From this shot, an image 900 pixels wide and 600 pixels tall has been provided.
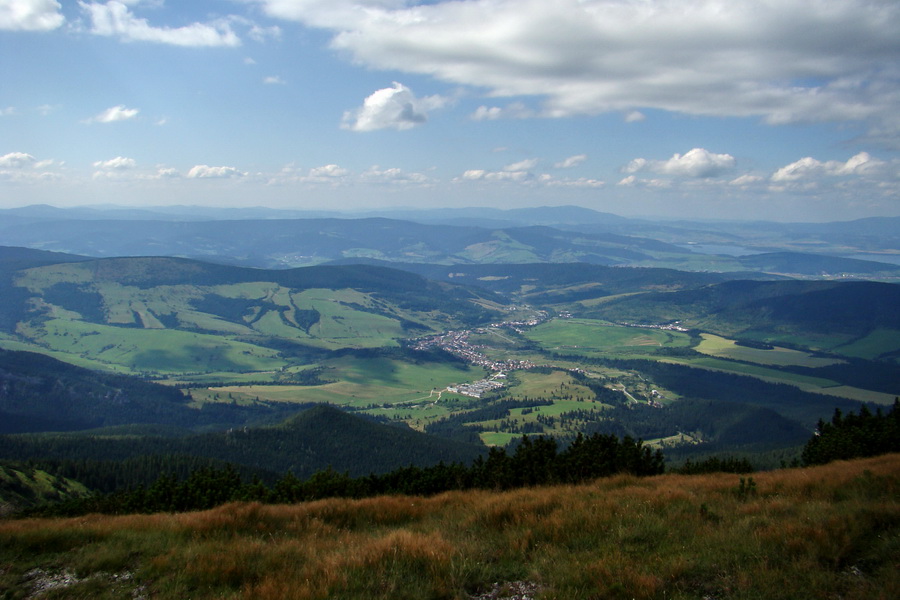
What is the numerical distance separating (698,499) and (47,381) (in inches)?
8622

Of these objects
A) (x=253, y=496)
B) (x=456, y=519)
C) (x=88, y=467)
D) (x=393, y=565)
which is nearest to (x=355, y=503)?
(x=456, y=519)

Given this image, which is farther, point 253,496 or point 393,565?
point 253,496

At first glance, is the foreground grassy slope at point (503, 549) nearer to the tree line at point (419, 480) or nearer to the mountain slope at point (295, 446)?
the tree line at point (419, 480)

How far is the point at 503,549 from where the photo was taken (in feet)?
34.0

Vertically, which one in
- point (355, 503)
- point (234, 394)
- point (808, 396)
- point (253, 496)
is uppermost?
point (355, 503)

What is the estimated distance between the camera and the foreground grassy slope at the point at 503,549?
27.2ft

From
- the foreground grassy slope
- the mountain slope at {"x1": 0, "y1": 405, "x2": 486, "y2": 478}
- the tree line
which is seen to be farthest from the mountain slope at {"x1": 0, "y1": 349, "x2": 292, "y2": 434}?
the foreground grassy slope

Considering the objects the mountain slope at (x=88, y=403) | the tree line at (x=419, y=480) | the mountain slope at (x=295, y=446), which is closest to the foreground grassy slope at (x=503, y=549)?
the tree line at (x=419, y=480)

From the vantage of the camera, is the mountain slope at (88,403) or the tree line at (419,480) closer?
the tree line at (419,480)

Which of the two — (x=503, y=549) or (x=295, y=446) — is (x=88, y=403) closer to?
(x=295, y=446)

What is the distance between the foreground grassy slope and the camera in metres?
8.29

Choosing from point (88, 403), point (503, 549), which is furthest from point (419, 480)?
point (88, 403)

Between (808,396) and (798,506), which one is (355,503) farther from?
(808,396)

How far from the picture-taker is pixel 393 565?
9.12 metres
